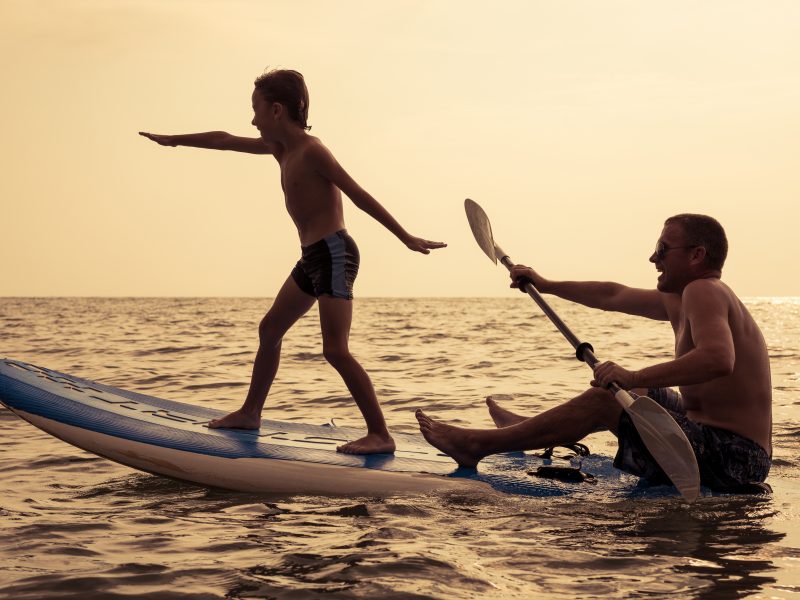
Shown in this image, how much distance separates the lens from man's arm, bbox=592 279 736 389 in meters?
3.48

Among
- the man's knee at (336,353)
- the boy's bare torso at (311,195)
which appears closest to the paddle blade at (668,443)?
the man's knee at (336,353)

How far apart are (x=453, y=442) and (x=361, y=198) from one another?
127cm

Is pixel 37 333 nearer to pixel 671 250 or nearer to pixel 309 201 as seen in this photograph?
pixel 309 201

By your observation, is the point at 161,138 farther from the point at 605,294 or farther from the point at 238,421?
the point at 605,294

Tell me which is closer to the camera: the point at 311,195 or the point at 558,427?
the point at 558,427

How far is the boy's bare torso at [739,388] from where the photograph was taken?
3.71 metres

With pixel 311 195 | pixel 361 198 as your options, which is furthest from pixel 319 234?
pixel 361 198

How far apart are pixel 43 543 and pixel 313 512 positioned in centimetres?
112

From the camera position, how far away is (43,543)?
11.3ft

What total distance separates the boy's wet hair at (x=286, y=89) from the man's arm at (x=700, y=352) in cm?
213

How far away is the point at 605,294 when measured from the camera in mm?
4609

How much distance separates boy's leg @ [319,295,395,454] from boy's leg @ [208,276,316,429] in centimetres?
25

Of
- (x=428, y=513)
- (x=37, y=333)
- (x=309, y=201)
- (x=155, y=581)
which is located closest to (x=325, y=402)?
(x=309, y=201)

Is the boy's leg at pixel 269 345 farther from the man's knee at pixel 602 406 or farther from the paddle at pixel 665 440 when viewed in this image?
the paddle at pixel 665 440
